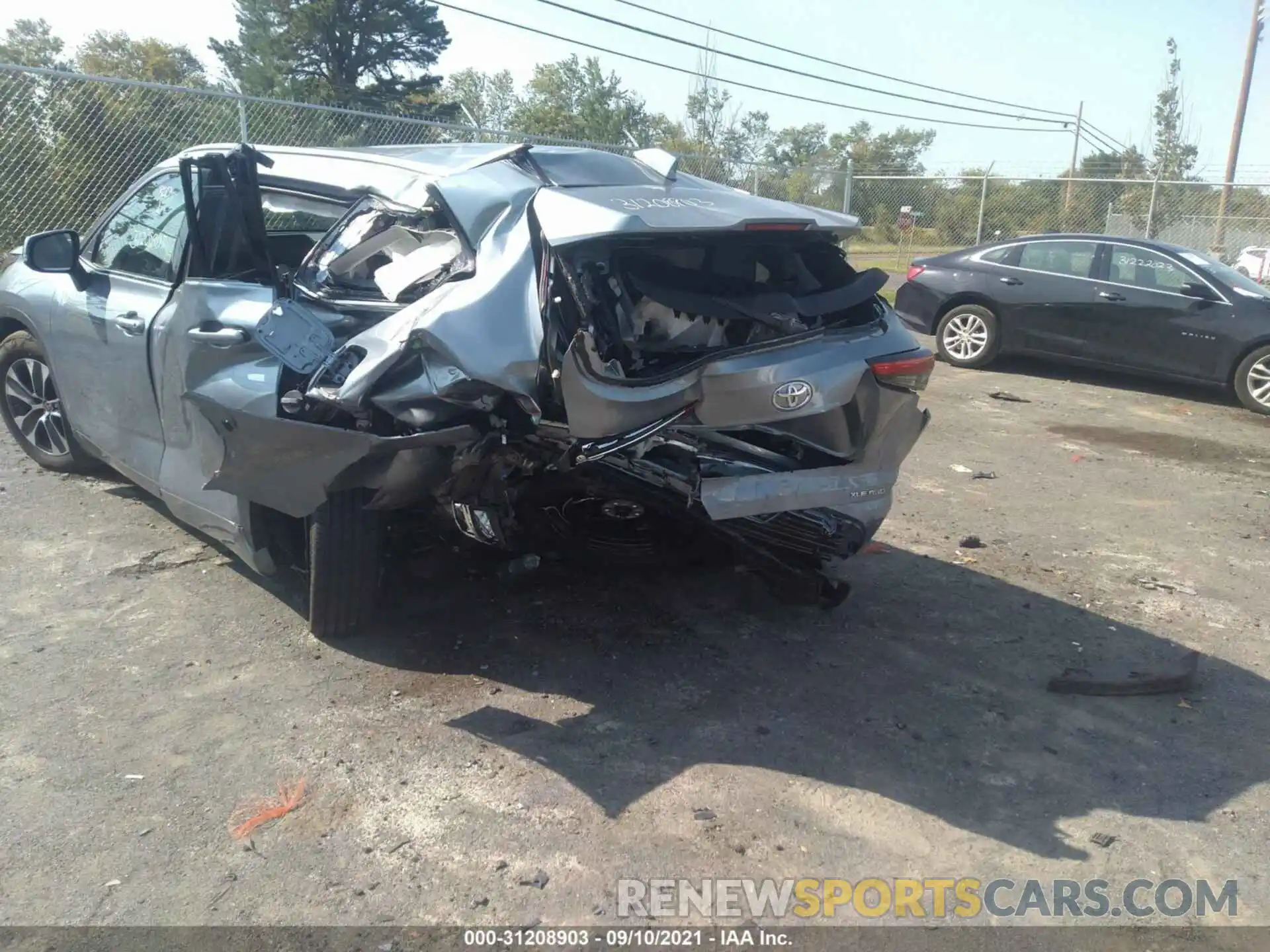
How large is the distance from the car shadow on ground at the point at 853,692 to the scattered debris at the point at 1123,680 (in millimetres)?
49

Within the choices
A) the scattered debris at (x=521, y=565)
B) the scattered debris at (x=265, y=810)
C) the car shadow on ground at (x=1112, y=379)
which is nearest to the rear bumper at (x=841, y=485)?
the scattered debris at (x=521, y=565)

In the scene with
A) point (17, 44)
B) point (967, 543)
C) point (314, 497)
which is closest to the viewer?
point (314, 497)

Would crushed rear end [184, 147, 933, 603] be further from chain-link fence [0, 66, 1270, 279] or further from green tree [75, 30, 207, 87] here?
green tree [75, 30, 207, 87]

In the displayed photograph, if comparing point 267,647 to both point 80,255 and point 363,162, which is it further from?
point 80,255

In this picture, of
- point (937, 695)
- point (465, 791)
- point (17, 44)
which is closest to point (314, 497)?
point (465, 791)

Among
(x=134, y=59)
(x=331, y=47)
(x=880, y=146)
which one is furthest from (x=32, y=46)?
(x=880, y=146)

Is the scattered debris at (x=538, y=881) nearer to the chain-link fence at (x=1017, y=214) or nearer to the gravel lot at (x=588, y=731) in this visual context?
the gravel lot at (x=588, y=731)

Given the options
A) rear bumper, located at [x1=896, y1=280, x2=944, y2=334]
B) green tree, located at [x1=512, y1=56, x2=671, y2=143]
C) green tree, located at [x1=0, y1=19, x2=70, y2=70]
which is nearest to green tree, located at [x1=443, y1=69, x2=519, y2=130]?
green tree, located at [x1=512, y1=56, x2=671, y2=143]

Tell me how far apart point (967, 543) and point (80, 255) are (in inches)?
192

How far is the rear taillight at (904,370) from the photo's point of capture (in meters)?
3.56

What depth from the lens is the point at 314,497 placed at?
3.41 m

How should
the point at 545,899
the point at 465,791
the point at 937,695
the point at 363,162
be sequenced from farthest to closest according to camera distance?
the point at 363,162 → the point at 937,695 → the point at 465,791 → the point at 545,899

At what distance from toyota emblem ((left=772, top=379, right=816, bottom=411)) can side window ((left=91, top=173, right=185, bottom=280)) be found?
2.82 metres

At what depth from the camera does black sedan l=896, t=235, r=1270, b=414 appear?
9.48 m
